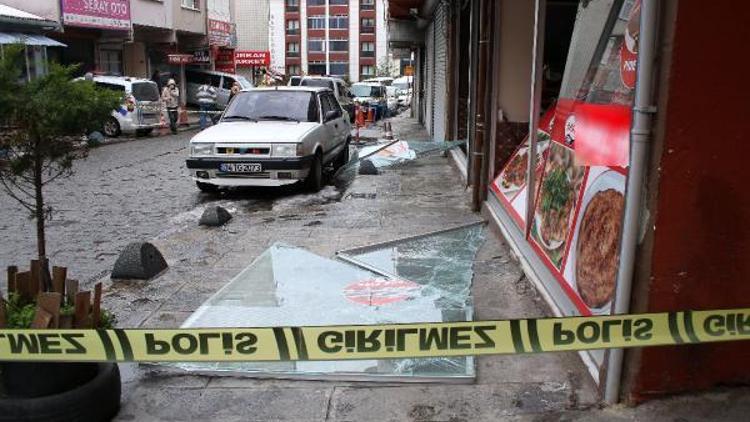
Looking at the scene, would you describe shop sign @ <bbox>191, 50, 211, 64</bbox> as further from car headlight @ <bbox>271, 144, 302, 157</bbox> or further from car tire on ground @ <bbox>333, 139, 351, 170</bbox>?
car headlight @ <bbox>271, 144, 302, 157</bbox>

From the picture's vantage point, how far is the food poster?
6199 millimetres

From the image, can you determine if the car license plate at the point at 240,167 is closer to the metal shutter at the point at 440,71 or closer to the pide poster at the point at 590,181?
the pide poster at the point at 590,181

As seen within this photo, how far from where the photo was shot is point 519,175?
7203 millimetres

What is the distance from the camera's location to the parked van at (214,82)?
30.9 metres

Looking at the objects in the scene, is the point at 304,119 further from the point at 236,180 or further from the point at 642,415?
the point at 642,415

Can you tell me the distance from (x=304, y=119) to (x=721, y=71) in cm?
875

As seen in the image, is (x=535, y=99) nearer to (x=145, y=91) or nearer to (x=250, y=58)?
(x=145, y=91)

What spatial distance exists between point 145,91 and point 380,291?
60.8 feet

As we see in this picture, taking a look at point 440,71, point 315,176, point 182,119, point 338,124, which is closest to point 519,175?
point 315,176

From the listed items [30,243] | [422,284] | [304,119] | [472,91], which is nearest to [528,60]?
[472,91]

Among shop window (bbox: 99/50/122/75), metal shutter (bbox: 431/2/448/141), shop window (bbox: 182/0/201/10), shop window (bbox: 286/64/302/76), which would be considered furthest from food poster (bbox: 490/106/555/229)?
shop window (bbox: 286/64/302/76)

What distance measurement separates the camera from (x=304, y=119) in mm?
11375

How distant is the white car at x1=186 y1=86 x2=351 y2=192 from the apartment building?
307ft

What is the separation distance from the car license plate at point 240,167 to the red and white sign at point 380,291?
4.94 m
